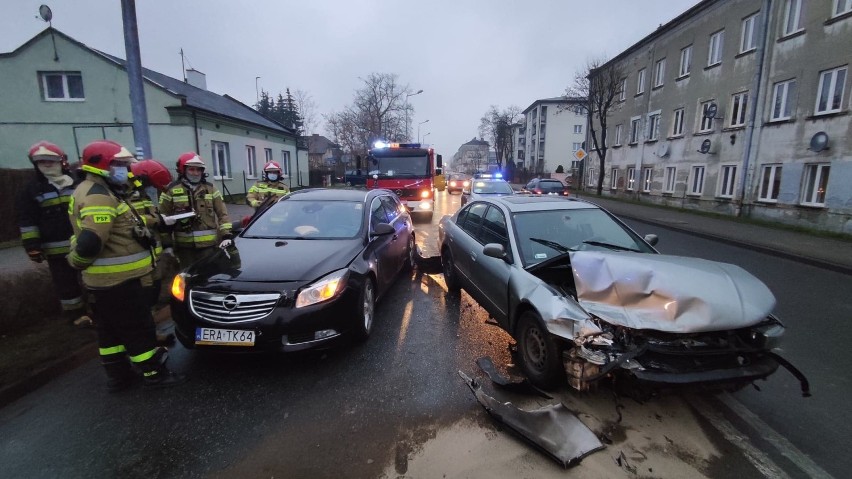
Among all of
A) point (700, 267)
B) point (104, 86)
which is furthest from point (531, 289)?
point (104, 86)

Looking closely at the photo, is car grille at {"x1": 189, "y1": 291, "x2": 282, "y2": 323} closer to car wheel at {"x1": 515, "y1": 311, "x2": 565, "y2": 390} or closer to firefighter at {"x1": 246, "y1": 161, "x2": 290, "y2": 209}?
car wheel at {"x1": 515, "y1": 311, "x2": 565, "y2": 390}

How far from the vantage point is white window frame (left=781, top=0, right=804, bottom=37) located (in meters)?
13.5

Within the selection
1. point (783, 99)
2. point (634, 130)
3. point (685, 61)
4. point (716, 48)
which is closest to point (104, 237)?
point (783, 99)

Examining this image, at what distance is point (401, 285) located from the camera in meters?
6.41

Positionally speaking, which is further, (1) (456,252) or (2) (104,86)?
(2) (104,86)

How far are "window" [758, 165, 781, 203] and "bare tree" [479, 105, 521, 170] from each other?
44.9 meters


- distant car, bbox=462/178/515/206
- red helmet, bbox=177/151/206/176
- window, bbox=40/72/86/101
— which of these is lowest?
distant car, bbox=462/178/515/206

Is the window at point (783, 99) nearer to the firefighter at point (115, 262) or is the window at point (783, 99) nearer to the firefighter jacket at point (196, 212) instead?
the firefighter jacket at point (196, 212)

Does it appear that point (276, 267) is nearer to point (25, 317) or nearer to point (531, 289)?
point (531, 289)

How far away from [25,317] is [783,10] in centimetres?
2157

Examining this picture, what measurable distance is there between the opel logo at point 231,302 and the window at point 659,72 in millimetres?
24890

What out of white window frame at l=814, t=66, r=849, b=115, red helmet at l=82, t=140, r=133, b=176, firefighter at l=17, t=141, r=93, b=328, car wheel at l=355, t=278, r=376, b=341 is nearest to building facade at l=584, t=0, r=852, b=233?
white window frame at l=814, t=66, r=849, b=115

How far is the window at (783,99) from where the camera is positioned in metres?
13.8

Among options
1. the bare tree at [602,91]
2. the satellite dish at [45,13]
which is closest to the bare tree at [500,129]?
the bare tree at [602,91]
